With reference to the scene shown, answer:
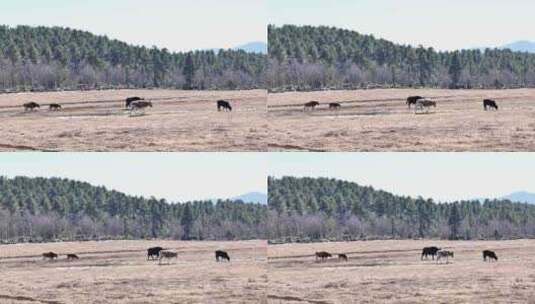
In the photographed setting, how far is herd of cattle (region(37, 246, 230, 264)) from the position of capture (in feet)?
137

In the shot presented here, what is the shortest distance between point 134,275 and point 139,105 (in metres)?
6.88

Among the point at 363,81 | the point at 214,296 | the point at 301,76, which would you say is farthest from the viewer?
the point at 363,81

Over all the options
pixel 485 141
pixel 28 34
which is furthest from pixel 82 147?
pixel 485 141

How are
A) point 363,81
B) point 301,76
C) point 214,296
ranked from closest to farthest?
point 214,296
point 301,76
point 363,81

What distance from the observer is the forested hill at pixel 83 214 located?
43812 mm

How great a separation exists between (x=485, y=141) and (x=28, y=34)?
18.9 m

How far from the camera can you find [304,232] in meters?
42.2

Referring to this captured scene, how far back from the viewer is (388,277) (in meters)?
43.3

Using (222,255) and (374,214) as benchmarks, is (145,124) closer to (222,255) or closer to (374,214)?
(222,255)

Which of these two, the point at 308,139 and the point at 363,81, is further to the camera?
the point at 363,81

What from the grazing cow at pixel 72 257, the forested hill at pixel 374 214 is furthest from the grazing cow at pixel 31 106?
the forested hill at pixel 374 214

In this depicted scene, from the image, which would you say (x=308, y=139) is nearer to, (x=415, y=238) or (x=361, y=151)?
(x=361, y=151)

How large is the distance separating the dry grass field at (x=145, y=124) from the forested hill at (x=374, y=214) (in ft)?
8.10

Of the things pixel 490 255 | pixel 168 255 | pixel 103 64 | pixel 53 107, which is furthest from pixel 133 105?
pixel 490 255
